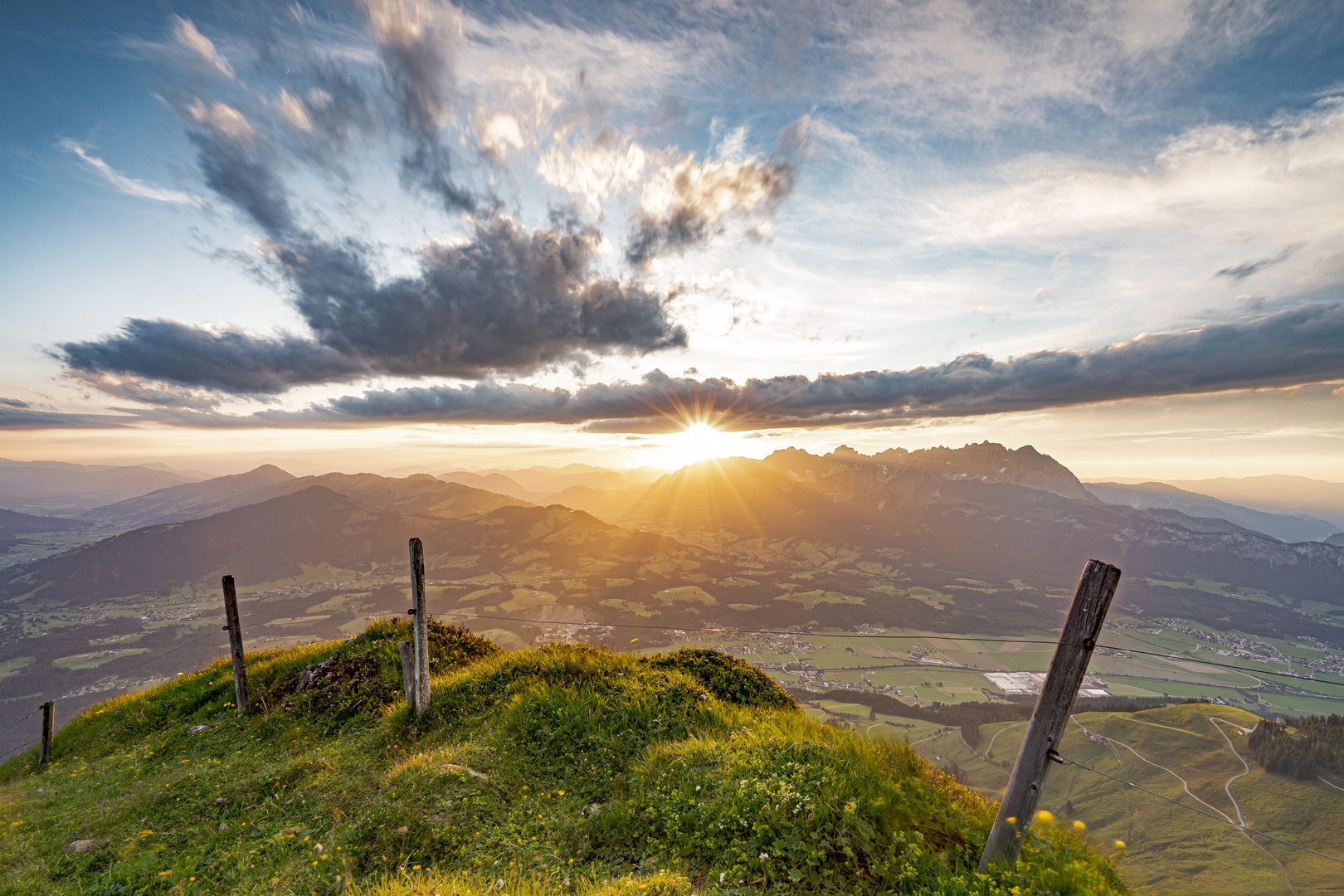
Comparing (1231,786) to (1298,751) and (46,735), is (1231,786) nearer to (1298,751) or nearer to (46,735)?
(1298,751)

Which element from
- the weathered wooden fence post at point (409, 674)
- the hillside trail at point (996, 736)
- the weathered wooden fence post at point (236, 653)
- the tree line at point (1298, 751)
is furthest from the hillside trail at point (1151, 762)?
the weathered wooden fence post at point (236, 653)

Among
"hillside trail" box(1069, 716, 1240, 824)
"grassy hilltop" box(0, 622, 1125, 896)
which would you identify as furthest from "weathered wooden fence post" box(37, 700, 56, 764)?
"hillside trail" box(1069, 716, 1240, 824)

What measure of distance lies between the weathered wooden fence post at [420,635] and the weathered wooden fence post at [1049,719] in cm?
1342

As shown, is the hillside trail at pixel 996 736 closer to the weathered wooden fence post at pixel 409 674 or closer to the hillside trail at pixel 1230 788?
the hillside trail at pixel 1230 788

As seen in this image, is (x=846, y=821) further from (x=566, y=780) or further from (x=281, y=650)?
(x=281, y=650)

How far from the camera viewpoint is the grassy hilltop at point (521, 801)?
7152 millimetres

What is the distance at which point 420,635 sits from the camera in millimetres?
13461

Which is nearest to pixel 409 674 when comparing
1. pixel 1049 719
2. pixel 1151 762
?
pixel 1049 719

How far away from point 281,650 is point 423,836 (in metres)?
16.9

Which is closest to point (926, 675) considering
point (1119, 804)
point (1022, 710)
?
point (1022, 710)

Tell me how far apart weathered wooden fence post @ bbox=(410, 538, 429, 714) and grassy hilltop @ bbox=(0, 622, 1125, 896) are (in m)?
0.56

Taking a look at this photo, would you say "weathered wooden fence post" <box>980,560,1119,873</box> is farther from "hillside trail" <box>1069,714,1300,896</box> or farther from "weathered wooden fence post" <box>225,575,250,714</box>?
"hillside trail" <box>1069,714,1300,896</box>

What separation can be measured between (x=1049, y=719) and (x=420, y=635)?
14352 millimetres

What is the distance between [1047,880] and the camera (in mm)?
6074
